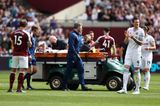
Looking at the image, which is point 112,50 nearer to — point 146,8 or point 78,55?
point 78,55

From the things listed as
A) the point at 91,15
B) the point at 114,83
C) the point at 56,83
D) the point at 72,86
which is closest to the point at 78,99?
the point at 114,83

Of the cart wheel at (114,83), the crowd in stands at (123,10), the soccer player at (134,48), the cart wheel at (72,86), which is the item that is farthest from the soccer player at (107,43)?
the crowd in stands at (123,10)

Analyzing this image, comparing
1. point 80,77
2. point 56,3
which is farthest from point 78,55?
point 56,3

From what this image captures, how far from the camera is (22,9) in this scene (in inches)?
1774

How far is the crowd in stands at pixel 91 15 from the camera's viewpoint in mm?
43219

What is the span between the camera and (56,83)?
25.4 metres

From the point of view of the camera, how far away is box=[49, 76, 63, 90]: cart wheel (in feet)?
83.2

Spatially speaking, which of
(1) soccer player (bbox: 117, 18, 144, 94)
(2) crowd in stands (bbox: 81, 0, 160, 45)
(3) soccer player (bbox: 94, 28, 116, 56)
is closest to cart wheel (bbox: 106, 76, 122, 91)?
(3) soccer player (bbox: 94, 28, 116, 56)

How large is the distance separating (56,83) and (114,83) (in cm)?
201

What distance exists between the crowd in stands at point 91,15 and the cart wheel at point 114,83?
17589 mm

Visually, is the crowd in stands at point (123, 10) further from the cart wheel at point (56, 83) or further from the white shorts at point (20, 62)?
the white shorts at point (20, 62)

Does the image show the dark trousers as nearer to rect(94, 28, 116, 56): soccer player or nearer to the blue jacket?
the blue jacket

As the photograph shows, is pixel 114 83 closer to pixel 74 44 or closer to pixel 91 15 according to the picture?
pixel 74 44

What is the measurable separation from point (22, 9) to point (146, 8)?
7591mm
